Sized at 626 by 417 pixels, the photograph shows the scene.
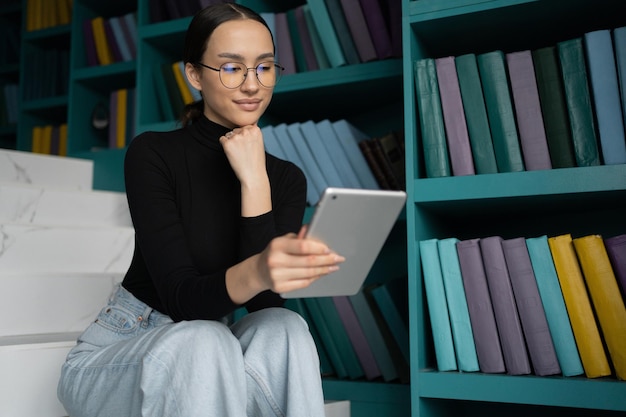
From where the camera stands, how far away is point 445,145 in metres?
1.43

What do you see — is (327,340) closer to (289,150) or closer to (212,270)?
(289,150)

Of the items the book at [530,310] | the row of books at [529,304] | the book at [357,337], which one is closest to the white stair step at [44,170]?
the book at [357,337]

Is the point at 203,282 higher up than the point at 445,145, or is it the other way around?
the point at 445,145

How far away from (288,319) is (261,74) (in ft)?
1.43

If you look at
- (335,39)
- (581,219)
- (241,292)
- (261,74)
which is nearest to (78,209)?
(335,39)

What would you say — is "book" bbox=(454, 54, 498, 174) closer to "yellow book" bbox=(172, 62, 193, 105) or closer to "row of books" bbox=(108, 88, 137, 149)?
"yellow book" bbox=(172, 62, 193, 105)

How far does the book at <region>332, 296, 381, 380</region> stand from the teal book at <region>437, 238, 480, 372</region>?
1.12 feet

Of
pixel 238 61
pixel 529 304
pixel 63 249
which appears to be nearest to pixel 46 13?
pixel 63 249

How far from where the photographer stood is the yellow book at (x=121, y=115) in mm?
2906

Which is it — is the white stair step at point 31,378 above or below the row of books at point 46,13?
below

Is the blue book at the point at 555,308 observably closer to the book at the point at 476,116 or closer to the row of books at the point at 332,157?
the book at the point at 476,116

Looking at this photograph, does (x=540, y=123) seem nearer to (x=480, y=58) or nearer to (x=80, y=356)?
(x=480, y=58)

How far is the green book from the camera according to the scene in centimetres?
137

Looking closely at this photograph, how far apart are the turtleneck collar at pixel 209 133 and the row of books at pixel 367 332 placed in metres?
0.63
